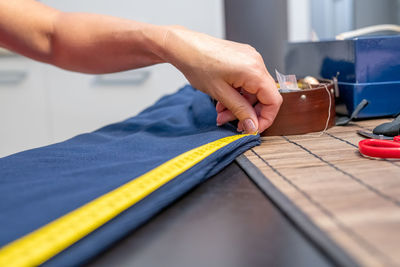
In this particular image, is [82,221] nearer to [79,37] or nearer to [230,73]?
[230,73]

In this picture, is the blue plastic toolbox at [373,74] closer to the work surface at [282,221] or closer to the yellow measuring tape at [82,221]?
the work surface at [282,221]

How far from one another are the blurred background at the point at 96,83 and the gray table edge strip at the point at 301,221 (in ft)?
4.09

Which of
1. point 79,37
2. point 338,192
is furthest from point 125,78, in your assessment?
point 338,192

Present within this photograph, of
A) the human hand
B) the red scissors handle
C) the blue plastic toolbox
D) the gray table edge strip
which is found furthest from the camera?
the blue plastic toolbox

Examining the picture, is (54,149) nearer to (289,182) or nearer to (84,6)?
(289,182)

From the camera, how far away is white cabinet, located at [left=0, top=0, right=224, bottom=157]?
1.62m

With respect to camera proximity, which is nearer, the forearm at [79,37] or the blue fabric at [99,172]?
the blue fabric at [99,172]

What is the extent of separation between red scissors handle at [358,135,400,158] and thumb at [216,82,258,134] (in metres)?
0.16

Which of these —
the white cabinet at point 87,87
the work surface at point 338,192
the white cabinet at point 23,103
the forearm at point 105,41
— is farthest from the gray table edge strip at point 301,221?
the white cabinet at point 23,103

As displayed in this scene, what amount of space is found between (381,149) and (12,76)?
5.13 feet

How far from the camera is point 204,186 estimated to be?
Result: 1.42 feet

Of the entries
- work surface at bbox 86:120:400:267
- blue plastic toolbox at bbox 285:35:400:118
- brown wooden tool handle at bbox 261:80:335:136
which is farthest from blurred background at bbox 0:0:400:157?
work surface at bbox 86:120:400:267

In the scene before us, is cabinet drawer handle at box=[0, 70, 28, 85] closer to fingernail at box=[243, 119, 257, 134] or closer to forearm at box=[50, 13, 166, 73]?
forearm at box=[50, 13, 166, 73]

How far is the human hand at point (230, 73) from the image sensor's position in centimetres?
59
